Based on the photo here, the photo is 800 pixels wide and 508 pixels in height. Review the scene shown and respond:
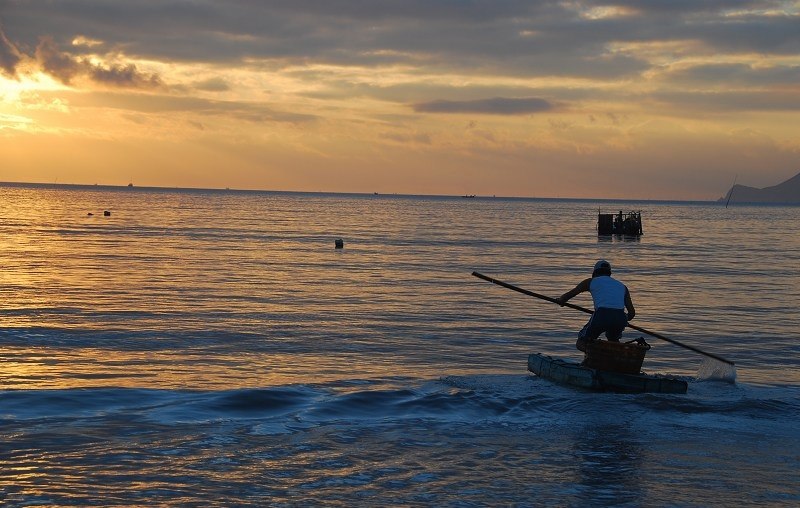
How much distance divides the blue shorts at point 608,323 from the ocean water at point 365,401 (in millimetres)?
1161

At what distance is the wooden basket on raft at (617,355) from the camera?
16.5 metres

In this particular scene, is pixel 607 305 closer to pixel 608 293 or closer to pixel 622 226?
pixel 608 293

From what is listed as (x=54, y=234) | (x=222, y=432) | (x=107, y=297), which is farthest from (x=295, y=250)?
(x=222, y=432)

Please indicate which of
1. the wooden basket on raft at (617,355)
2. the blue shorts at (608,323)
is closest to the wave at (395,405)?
the wooden basket on raft at (617,355)

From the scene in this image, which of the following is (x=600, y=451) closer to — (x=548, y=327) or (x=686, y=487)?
(x=686, y=487)

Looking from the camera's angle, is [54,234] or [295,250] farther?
[54,234]

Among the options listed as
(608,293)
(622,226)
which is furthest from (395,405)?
(622,226)

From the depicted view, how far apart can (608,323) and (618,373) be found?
0.94 metres

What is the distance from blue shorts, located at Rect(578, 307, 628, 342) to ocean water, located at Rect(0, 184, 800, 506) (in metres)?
1.16

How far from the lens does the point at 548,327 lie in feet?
86.1

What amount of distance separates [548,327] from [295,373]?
33.9 feet

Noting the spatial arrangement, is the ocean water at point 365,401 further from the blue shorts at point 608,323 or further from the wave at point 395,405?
the blue shorts at point 608,323

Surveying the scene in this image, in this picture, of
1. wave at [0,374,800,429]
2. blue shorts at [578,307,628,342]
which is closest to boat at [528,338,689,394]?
wave at [0,374,800,429]

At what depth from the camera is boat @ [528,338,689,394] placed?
16.5 m
